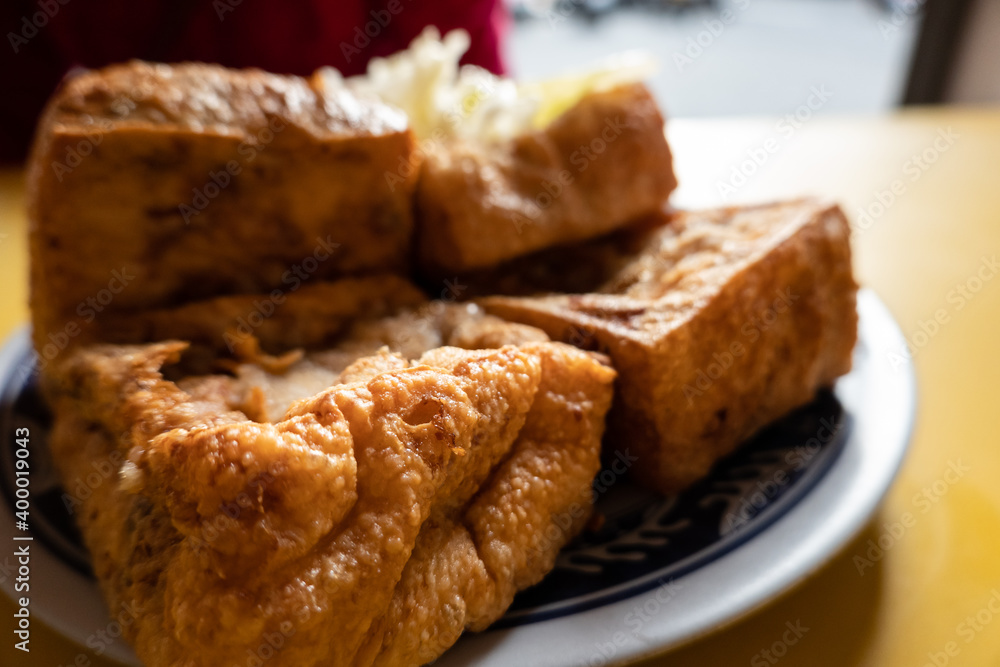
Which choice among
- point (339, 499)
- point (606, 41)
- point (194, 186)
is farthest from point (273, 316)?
point (606, 41)

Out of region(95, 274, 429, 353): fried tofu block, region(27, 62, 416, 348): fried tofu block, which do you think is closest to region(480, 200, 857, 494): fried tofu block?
region(95, 274, 429, 353): fried tofu block

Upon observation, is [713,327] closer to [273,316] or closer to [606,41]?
[273,316]

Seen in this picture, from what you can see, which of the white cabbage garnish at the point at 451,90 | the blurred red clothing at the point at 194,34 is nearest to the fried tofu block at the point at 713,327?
the white cabbage garnish at the point at 451,90

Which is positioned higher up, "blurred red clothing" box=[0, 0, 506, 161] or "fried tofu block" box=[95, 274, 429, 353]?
"blurred red clothing" box=[0, 0, 506, 161]

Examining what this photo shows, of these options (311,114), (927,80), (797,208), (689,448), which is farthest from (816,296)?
(927,80)

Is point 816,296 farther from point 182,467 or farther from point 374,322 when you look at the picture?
point 182,467

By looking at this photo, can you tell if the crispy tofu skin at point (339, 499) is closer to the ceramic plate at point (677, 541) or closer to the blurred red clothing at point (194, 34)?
the ceramic plate at point (677, 541)

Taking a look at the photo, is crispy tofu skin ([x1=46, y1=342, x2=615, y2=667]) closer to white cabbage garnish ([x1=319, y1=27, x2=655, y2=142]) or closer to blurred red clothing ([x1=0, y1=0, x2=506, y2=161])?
white cabbage garnish ([x1=319, y1=27, x2=655, y2=142])
